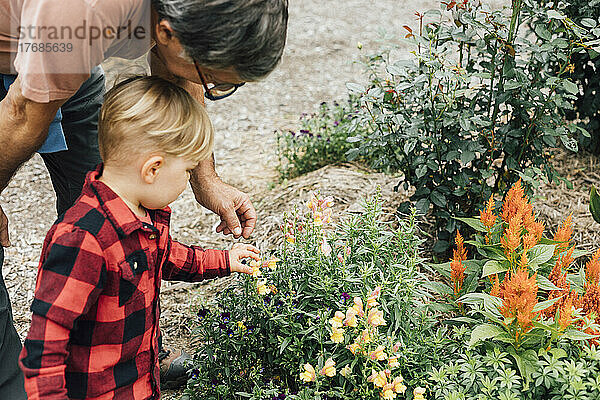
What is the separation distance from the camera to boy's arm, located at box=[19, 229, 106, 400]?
152 cm

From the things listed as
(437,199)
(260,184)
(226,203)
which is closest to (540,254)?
(437,199)

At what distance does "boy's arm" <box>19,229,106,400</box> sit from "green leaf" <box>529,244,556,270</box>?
138 cm

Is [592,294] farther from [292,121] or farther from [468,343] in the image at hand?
[292,121]

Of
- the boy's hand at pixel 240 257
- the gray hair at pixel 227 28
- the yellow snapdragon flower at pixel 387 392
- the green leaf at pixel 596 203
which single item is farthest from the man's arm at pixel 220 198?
the green leaf at pixel 596 203

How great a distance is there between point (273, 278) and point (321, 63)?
3.73 meters

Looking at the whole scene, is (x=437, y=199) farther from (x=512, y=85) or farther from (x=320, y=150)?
(x=320, y=150)

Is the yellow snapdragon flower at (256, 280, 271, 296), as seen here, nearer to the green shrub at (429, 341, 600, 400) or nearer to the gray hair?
the green shrub at (429, 341, 600, 400)

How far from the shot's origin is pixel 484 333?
1900 millimetres

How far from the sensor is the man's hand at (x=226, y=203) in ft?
7.09

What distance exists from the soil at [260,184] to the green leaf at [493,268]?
721 millimetres

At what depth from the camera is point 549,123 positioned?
8.90 feet

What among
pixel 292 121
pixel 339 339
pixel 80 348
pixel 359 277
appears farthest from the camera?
pixel 292 121

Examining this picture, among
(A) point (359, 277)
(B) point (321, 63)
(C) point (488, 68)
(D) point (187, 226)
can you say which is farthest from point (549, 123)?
(B) point (321, 63)

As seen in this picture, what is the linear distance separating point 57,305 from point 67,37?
25.2 inches
